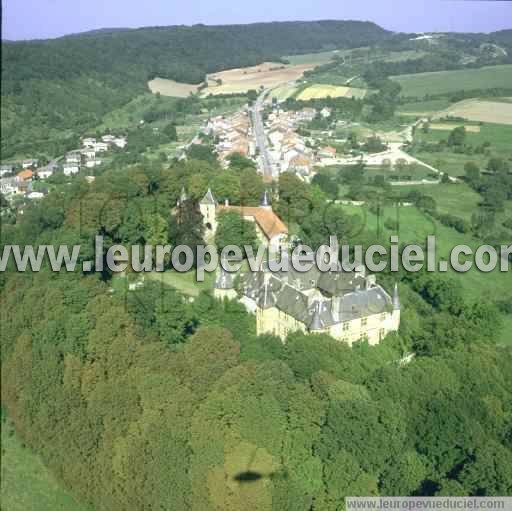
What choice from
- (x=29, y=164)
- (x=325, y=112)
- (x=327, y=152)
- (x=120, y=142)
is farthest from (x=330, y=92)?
(x=29, y=164)

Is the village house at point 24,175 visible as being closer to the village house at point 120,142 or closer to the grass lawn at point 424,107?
the village house at point 120,142

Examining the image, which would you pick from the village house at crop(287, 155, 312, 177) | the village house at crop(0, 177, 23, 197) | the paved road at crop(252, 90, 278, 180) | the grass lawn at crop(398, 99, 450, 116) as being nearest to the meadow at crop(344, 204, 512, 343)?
the paved road at crop(252, 90, 278, 180)

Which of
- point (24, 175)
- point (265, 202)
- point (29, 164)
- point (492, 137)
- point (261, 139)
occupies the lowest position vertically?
point (265, 202)

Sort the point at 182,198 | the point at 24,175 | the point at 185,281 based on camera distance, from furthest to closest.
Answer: the point at 24,175 → the point at 182,198 → the point at 185,281

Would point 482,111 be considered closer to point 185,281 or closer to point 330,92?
point 330,92

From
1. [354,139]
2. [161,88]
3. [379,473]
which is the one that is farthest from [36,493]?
[161,88]

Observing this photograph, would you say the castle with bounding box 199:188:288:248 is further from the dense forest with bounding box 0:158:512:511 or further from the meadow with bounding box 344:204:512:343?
the dense forest with bounding box 0:158:512:511

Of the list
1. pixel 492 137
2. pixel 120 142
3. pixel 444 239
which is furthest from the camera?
pixel 120 142

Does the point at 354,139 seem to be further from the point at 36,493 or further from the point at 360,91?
the point at 36,493
